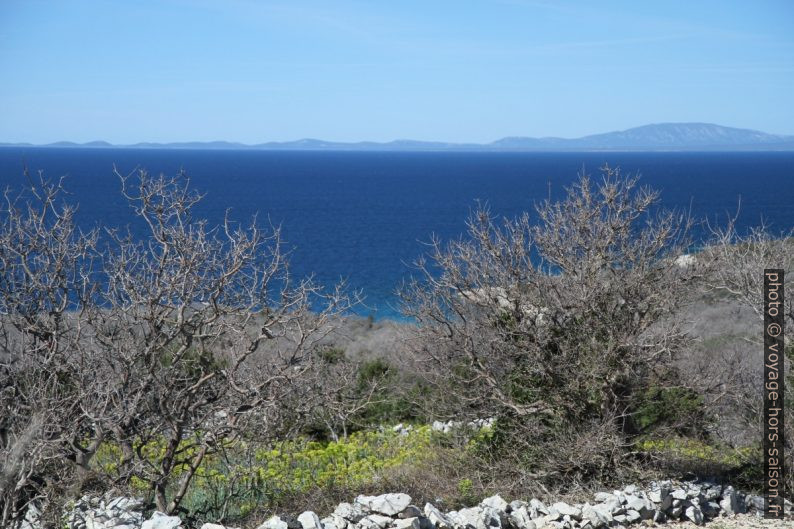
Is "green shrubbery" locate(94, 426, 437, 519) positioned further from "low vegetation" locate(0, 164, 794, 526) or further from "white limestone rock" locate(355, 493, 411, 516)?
"white limestone rock" locate(355, 493, 411, 516)

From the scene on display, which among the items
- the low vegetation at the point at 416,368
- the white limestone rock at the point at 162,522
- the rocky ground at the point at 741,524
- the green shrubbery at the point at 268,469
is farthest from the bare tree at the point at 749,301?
the white limestone rock at the point at 162,522

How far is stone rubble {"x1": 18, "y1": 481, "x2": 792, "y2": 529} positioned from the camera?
6.19 meters

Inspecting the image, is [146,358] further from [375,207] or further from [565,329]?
[375,207]

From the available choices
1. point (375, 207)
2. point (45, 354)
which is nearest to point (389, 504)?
point (45, 354)

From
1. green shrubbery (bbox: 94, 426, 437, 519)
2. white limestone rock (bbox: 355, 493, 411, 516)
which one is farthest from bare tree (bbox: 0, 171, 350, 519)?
white limestone rock (bbox: 355, 493, 411, 516)

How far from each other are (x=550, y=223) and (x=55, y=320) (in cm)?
479

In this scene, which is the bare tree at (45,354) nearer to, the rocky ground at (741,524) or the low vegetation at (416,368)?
the low vegetation at (416,368)

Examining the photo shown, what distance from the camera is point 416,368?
901cm

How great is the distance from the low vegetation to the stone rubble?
0.82ft

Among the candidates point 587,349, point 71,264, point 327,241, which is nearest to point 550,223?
point 587,349

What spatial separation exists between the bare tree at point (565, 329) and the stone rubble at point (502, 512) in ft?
1.64

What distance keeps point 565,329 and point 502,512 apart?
5.93ft

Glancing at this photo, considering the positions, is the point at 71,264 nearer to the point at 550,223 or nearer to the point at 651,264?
the point at 550,223

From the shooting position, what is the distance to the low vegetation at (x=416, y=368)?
671cm
